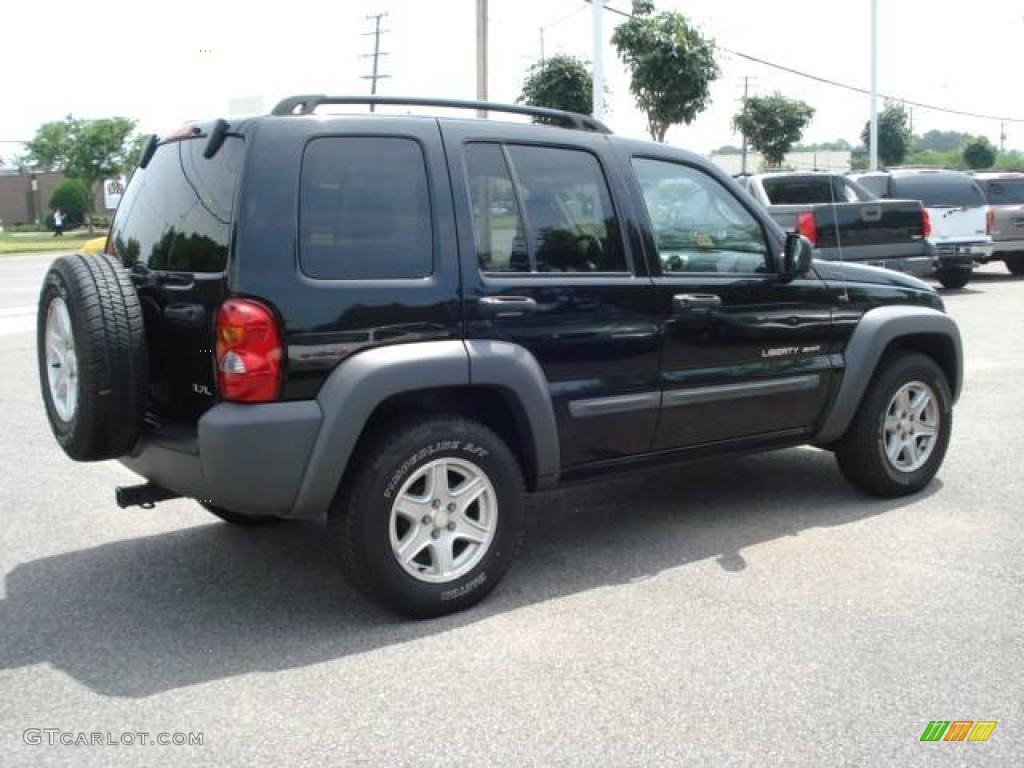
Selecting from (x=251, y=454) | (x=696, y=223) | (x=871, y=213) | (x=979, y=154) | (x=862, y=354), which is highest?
(x=979, y=154)

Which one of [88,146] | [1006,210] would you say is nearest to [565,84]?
[1006,210]

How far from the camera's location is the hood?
18.0 ft

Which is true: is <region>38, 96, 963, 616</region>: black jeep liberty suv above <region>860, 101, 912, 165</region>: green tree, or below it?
below

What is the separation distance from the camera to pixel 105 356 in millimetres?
3896

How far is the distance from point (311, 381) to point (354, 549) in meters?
0.65

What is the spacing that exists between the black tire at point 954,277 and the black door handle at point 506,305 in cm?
1478

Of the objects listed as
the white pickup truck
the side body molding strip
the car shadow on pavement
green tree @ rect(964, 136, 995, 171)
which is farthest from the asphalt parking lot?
green tree @ rect(964, 136, 995, 171)

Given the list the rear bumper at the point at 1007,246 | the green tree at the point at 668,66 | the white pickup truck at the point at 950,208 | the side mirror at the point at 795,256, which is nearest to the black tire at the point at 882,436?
the side mirror at the point at 795,256

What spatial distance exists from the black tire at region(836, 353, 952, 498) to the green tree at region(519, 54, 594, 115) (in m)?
19.5

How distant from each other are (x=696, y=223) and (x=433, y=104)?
139 cm

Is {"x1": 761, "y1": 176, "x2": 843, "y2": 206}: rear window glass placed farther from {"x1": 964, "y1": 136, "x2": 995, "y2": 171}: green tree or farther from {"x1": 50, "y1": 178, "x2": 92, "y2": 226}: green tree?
{"x1": 964, "y1": 136, "x2": 995, "y2": 171}: green tree

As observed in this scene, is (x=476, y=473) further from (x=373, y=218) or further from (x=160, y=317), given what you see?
(x=160, y=317)

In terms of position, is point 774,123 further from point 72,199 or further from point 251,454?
point 251,454

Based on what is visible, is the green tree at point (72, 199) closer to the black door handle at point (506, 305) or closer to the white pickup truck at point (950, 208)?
the white pickup truck at point (950, 208)
